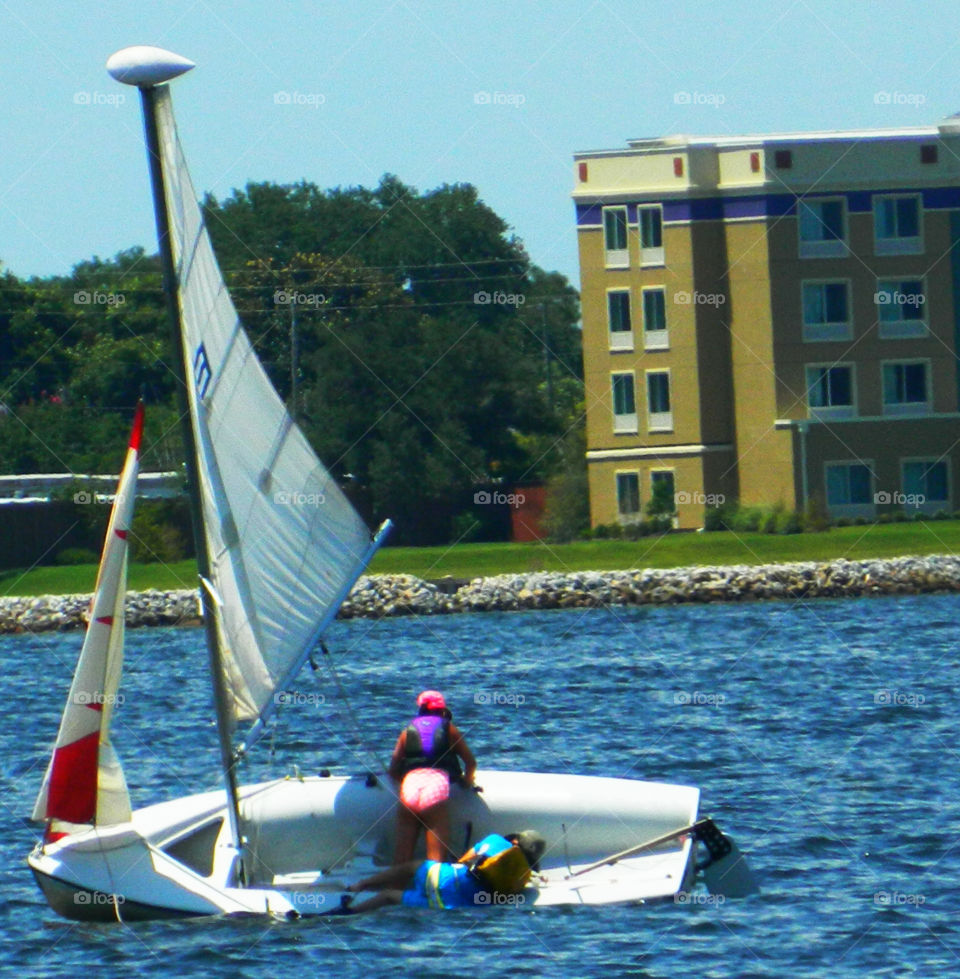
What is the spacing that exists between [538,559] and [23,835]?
3218cm

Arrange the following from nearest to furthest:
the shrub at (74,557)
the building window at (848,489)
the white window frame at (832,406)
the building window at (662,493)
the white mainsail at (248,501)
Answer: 1. the white mainsail at (248,501)
2. the building window at (662,493)
3. the building window at (848,489)
4. the shrub at (74,557)
5. the white window frame at (832,406)

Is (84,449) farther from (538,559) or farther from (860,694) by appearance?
(860,694)

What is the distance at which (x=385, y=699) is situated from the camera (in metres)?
26.0

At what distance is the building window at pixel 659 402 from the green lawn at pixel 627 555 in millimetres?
4959

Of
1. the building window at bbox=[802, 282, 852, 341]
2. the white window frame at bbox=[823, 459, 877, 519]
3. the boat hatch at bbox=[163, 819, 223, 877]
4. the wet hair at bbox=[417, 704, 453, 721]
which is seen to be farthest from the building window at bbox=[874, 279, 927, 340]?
the boat hatch at bbox=[163, 819, 223, 877]

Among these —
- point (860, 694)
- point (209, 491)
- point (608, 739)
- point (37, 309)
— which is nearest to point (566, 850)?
point (209, 491)

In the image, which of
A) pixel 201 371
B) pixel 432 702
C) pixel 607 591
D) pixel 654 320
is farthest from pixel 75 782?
pixel 654 320

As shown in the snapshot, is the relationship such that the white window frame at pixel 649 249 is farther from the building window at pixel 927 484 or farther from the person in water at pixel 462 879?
the person in water at pixel 462 879

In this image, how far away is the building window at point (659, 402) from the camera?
5409cm

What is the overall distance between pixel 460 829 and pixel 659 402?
4181 cm

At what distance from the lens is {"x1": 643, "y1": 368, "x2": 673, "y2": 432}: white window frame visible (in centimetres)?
5403

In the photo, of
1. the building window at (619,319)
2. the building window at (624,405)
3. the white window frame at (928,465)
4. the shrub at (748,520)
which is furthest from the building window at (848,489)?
the building window at (619,319)

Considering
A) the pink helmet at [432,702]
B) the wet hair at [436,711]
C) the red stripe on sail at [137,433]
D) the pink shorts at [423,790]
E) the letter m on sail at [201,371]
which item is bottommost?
the pink shorts at [423,790]

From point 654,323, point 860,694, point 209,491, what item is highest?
point 654,323
